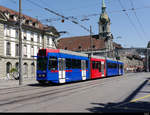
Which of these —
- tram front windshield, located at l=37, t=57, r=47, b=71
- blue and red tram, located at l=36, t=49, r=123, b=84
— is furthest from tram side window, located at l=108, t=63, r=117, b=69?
tram front windshield, located at l=37, t=57, r=47, b=71

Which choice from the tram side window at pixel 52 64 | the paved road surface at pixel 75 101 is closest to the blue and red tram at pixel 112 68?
the tram side window at pixel 52 64

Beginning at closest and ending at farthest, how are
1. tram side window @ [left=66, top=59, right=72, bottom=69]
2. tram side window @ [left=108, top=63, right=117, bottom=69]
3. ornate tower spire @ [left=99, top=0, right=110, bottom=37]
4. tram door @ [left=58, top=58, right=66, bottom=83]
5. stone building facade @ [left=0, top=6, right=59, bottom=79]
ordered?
tram door @ [left=58, top=58, right=66, bottom=83], tram side window @ [left=66, top=59, right=72, bottom=69], tram side window @ [left=108, top=63, right=117, bottom=69], stone building facade @ [left=0, top=6, right=59, bottom=79], ornate tower spire @ [left=99, top=0, right=110, bottom=37]

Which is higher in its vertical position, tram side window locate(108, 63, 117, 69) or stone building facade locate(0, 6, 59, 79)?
stone building facade locate(0, 6, 59, 79)

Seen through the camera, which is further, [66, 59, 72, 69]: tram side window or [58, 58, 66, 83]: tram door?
[66, 59, 72, 69]: tram side window

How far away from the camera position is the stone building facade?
33.0 metres

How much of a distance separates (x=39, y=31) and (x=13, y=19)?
7153mm

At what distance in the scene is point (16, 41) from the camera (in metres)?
36.2

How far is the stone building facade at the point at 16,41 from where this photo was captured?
33000 millimetres

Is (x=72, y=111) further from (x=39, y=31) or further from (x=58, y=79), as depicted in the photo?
(x=39, y=31)

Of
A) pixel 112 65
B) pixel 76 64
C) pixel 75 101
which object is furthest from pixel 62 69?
pixel 112 65

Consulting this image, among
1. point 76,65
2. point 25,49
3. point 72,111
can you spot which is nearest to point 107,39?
point 25,49

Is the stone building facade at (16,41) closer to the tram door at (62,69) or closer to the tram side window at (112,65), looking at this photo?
the tram side window at (112,65)

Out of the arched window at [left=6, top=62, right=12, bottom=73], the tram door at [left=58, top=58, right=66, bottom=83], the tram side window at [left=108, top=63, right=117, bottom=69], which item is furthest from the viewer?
the arched window at [left=6, top=62, right=12, bottom=73]

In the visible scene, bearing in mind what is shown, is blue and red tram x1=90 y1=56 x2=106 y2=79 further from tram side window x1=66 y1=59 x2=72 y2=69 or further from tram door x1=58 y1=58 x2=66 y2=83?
tram door x1=58 y1=58 x2=66 y2=83
